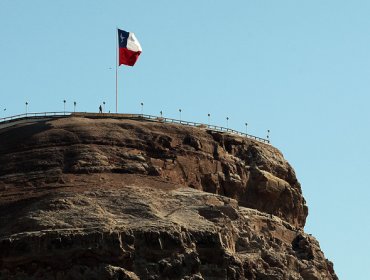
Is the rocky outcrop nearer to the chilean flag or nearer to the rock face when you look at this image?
the rock face

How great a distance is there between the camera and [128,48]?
135 meters

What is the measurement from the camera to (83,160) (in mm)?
126438

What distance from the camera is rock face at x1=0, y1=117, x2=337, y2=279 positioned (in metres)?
115

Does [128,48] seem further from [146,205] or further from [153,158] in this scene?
[146,205]

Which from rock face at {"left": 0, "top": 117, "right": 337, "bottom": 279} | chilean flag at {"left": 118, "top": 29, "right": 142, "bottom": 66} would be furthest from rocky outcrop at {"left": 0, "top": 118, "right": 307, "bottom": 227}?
chilean flag at {"left": 118, "top": 29, "right": 142, "bottom": 66}

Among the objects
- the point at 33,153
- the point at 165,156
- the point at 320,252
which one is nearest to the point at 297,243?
the point at 320,252

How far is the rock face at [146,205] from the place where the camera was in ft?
378

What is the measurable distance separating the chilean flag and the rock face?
4.87 meters

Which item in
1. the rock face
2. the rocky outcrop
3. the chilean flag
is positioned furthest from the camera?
the chilean flag

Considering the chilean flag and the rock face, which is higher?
the chilean flag

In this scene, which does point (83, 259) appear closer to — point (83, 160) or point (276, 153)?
point (83, 160)

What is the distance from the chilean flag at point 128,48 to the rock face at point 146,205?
4.87 m

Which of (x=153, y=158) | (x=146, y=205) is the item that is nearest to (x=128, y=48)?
(x=153, y=158)

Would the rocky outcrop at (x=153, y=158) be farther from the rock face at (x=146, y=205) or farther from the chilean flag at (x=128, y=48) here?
the chilean flag at (x=128, y=48)
